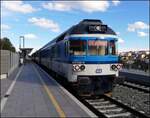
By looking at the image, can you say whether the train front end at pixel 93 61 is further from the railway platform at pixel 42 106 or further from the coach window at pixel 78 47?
the railway platform at pixel 42 106

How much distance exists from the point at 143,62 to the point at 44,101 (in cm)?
2699

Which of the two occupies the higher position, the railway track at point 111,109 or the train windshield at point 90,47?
the train windshield at point 90,47

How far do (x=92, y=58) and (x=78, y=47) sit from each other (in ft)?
2.64

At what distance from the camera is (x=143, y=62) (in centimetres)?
3847

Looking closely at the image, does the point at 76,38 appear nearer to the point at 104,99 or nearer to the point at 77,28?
the point at 77,28

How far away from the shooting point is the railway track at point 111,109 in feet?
40.2

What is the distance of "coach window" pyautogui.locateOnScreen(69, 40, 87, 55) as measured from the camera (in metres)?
16.5

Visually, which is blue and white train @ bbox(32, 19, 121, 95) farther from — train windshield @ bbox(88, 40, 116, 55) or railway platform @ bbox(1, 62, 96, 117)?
railway platform @ bbox(1, 62, 96, 117)

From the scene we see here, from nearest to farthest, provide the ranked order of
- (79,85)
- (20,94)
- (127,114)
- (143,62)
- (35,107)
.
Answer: (35,107)
(127,114)
(20,94)
(79,85)
(143,62)

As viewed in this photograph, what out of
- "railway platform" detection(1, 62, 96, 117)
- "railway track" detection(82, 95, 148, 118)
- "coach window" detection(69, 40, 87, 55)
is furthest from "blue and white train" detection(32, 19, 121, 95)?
"railway platform" detection(1, 62, 96, 117)

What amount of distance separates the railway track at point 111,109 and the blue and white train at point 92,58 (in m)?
0.72

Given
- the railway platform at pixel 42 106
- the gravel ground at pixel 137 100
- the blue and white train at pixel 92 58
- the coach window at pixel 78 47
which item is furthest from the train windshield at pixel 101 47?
the railway platform at pixel 42 106

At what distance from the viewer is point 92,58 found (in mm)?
16375

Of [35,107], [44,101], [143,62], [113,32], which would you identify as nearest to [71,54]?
[113,32]
